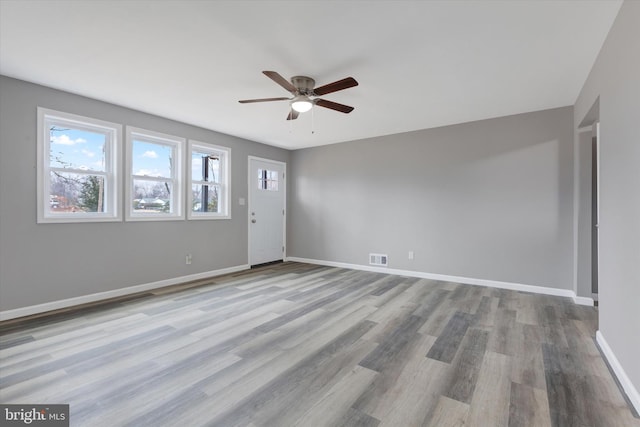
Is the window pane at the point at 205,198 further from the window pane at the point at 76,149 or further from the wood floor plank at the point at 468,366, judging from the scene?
the wood floor plank at the point at 468,366

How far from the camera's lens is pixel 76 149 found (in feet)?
11.5

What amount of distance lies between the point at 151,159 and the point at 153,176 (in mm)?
263

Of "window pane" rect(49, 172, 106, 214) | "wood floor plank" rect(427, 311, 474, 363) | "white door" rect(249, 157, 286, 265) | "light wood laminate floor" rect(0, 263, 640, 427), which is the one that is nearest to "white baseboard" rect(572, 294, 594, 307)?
"light wood laminate floor" rect(0, 263, 640, 427)

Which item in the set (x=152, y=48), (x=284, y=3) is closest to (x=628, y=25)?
(x=284, y=3)

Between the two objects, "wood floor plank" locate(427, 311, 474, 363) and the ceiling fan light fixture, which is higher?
the ceiling fan light fixture

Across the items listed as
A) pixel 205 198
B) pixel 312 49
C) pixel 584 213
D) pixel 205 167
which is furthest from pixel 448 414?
pixel 205 167

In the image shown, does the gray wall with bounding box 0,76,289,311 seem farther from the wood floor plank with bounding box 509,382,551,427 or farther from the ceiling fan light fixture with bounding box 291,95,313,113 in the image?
the wood floor plank with bounding box 509,382,551,427

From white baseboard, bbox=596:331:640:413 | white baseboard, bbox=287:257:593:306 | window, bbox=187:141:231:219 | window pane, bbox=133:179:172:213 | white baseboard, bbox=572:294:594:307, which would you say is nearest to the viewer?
white baseboard, bbox=596:331:640:413

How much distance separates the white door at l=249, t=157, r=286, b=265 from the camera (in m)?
5.73

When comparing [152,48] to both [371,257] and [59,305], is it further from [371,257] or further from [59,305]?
[371,257]

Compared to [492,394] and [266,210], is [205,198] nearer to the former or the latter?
[266,210]

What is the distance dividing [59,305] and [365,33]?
171 inches

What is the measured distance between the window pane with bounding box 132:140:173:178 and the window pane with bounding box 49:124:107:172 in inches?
15.6

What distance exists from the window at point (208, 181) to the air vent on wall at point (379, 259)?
2.81 metres
